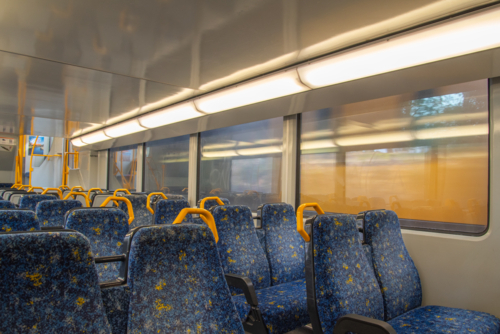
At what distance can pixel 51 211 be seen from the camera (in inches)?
124

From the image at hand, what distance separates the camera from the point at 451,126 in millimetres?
3113

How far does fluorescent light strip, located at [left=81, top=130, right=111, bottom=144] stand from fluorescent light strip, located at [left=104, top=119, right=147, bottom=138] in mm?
351

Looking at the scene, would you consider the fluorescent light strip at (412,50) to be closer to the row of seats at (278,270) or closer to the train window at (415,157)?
the train window at (415,157)

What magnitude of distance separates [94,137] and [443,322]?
25.4ft

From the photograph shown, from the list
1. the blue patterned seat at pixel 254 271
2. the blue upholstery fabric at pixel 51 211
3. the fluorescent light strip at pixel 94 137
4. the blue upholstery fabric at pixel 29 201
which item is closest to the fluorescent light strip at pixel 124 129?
the fluorescent light strip at pixel 94 137

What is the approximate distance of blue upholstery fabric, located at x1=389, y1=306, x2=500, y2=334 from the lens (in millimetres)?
2082

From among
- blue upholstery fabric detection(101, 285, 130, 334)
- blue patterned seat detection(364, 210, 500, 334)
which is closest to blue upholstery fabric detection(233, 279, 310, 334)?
blue patterned seat detection(364, 210, 500, 334)

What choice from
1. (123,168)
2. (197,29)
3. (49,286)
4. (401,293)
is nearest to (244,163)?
(197,29)

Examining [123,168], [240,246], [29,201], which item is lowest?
[240,246]

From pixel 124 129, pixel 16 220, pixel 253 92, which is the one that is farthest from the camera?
pixel 124 129

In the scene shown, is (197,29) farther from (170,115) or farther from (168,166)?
(168,166)

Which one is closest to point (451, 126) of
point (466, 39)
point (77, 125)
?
point (466, 39)

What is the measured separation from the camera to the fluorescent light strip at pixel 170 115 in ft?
15.5

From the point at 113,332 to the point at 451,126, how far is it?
10.3 feet
